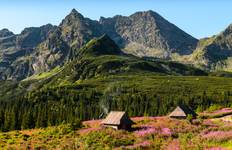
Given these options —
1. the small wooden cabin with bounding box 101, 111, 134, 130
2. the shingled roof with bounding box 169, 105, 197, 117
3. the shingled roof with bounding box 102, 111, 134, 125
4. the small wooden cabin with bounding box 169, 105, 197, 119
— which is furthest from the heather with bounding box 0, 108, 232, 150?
the shingled roof with bounding box 169, 105, 197, 117

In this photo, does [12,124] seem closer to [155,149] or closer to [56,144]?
[56,144]

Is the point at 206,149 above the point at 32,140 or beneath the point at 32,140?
above

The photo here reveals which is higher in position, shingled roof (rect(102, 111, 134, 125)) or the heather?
shingled roof (rect(102, 111, 134, 125))

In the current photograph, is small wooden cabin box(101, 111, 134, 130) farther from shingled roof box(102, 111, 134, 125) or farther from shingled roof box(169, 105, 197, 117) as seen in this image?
shingled roof box(169, 105, 197, 117)

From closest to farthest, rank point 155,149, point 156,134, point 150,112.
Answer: point 155,149, point 156,134, point 150,112

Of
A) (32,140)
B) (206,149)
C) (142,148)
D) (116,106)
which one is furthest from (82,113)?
(206,149)

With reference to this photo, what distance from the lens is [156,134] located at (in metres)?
60.6

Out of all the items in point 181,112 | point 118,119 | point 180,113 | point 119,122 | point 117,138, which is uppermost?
point 118,119

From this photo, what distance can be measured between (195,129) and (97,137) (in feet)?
54.1

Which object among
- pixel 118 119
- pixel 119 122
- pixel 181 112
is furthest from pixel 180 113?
pixel 119 122

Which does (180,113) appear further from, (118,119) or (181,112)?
(118,119)

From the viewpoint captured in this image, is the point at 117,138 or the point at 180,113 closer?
the point at 117,138

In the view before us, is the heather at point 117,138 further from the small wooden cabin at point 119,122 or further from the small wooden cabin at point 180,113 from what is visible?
the small wooden cabin at point 180,113

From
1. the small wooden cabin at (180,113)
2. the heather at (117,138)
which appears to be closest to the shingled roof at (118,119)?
the heather at (117,138)
